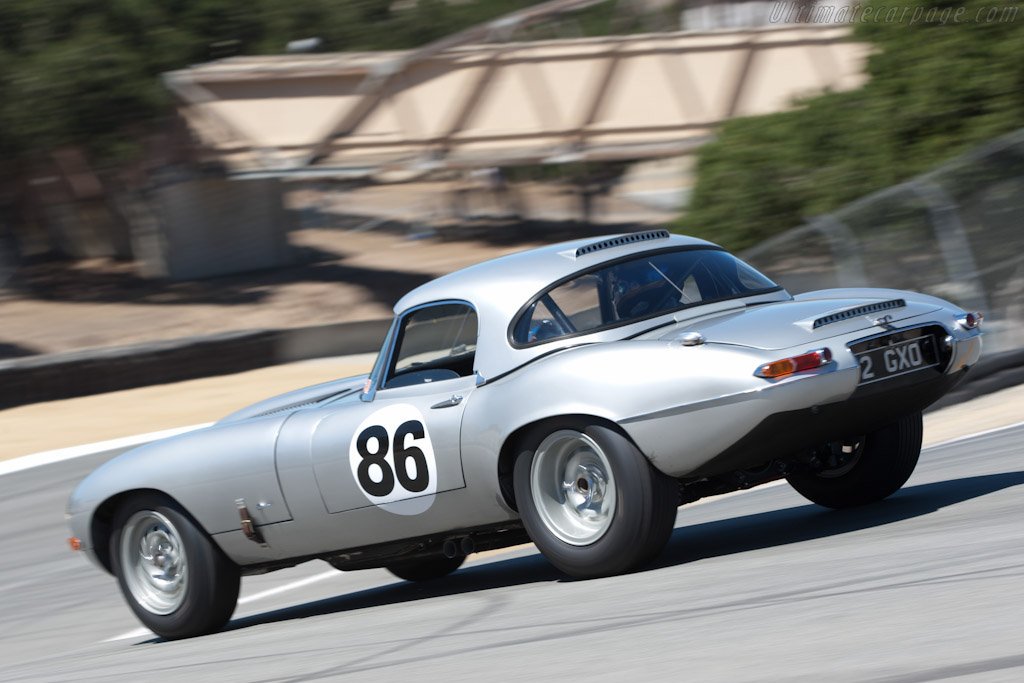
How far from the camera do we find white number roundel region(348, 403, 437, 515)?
5.69 meters

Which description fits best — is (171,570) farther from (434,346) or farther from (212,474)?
(434,346)

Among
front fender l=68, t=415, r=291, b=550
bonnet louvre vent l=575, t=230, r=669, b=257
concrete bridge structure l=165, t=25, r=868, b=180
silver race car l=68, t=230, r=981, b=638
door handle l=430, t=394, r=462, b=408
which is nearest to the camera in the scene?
silver race car l=68, t=230, r=981, b=638

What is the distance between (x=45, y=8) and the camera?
30281 mm

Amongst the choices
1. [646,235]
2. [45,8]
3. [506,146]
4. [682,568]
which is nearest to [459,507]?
[682,568]

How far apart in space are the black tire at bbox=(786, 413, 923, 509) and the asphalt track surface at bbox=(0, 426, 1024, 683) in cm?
12

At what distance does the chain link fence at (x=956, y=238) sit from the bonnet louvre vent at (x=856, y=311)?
17.1 ft

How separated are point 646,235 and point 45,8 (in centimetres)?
2789

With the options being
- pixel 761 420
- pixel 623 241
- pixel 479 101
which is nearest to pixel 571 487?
pixel 761 420

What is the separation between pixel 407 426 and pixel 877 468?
2.25 m

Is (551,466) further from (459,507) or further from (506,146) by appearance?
(506,146)

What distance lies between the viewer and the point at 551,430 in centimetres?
519

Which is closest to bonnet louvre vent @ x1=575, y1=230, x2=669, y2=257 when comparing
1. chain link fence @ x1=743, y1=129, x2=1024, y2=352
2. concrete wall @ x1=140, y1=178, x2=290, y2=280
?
chain link fence @ x1=743, y1=129, x2=1024, y2=352

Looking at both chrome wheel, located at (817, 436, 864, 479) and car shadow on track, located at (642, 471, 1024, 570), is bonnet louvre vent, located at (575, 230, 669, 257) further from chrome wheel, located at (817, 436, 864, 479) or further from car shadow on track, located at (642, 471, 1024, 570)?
car shadow on track, located at (642, 471, 1024, 570)

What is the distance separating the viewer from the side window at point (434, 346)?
234 inches
